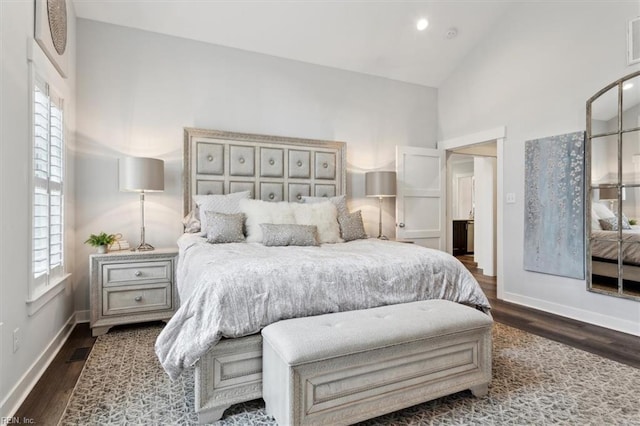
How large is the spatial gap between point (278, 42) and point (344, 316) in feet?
11.3

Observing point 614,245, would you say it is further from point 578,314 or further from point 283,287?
point 283,287

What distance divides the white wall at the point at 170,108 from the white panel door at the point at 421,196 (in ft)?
1.55

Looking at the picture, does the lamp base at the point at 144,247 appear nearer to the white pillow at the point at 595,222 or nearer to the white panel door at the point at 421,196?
the white panel door at the point at 421,196

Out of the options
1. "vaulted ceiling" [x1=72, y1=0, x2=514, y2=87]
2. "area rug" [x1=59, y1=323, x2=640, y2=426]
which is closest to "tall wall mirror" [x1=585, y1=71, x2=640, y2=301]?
"area rug" [x1=59, y1=323, x2=640, y2=426]

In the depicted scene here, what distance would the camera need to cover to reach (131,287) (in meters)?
3.16

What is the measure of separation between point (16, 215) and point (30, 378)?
1010 mm

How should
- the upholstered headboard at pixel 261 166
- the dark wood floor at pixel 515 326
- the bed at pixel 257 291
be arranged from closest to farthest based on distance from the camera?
1. the bed at pixel 257 291
2. the dark wood floor at pixel 515 326
3. the upholstered headboard at pixel 261 166

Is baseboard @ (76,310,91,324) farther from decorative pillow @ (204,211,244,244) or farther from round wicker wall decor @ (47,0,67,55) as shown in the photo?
round wicker wall decor @ (47,0,67,55)

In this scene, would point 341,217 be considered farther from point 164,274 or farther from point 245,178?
point 164,274

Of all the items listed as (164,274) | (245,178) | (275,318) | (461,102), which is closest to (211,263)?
(275,318)

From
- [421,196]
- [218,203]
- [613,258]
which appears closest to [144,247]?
[218,203]

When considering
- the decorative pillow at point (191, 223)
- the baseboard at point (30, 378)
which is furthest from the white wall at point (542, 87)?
the baseboard at point (30, 378)

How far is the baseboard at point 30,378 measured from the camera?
1791 millimetres

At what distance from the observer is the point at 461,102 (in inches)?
193
